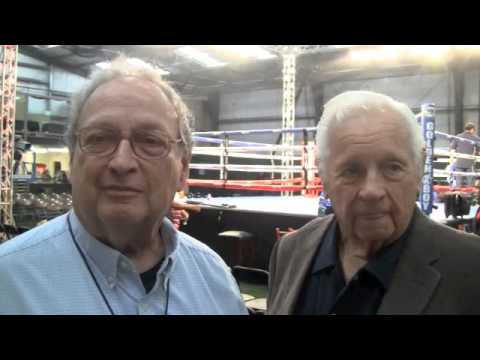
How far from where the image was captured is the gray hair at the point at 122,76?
907mm

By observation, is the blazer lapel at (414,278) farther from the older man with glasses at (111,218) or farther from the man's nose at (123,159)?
the man's nose at (123,159)

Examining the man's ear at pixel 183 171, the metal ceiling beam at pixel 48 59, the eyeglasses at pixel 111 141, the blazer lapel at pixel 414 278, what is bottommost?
the blazer lapel at pixel 414 278

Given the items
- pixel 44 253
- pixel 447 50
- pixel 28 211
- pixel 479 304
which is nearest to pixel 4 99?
pixel 28 211

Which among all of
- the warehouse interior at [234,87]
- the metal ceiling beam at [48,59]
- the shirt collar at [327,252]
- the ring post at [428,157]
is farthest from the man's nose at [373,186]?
the metal ceiling beam at [48,59]

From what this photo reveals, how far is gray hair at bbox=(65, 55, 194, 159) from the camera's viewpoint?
35.7 inches

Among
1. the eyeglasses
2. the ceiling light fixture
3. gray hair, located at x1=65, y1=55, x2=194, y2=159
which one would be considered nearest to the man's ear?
gray hair, located at x1=65, y1=55, x2=194, y2=159

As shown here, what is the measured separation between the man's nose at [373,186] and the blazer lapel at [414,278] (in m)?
0.15

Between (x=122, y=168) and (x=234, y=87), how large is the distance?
44.6 feet

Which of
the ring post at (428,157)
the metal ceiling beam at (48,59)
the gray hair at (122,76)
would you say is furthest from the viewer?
the metal ceiling beam at (48,59)

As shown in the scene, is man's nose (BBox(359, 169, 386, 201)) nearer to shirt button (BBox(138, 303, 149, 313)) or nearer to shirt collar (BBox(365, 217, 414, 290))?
shirt collar (BBox(365, 217, 414, 290))
